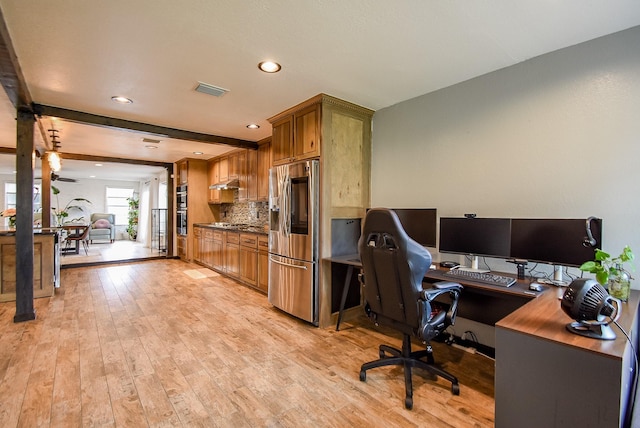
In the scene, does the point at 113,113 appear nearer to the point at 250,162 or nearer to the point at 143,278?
the point at 250,162

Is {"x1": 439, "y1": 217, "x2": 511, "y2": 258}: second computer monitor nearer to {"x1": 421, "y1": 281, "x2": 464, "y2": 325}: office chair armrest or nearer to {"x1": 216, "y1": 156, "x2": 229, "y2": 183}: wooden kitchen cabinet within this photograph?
{"x1": 421, "y1": 281, "x2": 464, "y2": 325}: office chair armrest

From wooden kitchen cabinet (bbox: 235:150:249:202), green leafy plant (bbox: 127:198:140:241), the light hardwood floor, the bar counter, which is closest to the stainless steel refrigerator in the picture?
the light hardwood floor

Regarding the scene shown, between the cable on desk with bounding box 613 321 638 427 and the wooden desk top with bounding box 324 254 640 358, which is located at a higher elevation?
the wooden desk top with bounding box 324 254 640 358

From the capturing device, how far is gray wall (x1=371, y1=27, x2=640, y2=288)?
2039mm

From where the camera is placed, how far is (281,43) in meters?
2.18

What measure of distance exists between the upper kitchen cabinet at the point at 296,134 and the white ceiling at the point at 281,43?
19 cm

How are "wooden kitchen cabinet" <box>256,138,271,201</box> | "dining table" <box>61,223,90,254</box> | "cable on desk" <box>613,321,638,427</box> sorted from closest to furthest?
1. "cable on desk" <box>613,321,638,427</box>
2. "wooden kitchen cabinet" <box>256,138,271,201</box>
3. "dining table" <box>61,223,90,254</box>

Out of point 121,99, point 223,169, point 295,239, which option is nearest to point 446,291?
point 295,239

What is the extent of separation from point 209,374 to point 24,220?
2.87 metres

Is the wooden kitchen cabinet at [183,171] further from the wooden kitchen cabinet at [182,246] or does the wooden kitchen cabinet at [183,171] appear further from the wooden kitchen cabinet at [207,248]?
the wooden kitchen cabinet at [207,248]

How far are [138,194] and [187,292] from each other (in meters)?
9.06

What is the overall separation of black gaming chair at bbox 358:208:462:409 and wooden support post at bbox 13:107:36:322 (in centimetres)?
371

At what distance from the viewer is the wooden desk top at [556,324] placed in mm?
1160

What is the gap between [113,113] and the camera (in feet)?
12.4
